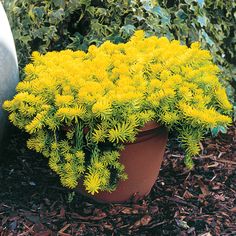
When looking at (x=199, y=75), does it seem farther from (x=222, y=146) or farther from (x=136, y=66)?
(x=222, y=146)

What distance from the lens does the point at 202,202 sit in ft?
10.2

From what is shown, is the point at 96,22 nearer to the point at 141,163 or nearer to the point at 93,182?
the point at 141,163

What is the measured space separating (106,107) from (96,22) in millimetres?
1223

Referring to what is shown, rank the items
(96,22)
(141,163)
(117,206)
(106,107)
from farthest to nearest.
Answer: (96,22), (117,206), (141,163), (106,107)

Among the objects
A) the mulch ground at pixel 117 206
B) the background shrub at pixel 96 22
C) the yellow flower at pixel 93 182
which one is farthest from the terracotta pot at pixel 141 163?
the background shrub at pixel 96 22

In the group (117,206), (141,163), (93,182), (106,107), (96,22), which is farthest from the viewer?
(96,22)

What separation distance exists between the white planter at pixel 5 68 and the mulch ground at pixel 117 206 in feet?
1.19

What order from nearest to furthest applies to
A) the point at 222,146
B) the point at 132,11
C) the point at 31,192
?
the point at 31,192
the point at 132,11
the point at 222,146

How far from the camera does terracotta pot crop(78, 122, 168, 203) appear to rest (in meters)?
2.71

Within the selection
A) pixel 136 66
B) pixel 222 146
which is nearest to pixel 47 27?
pixel 136 66

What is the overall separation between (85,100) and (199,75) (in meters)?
0.68

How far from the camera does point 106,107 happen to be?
7.92ft

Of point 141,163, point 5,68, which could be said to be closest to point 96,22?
point 5,68

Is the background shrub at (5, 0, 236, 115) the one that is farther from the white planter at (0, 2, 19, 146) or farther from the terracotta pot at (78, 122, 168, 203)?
the terracotta pot at (78, 122, 168, 203)
